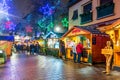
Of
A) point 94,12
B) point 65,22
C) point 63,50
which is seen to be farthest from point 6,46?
point 94,12

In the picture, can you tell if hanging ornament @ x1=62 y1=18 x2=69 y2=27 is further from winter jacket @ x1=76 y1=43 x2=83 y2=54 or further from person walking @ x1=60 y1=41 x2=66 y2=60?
winter jacket @ x1=76 y1=43 x2=83 y2=54

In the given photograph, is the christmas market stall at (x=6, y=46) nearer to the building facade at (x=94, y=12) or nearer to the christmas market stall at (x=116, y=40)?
the building facade at (x=94, y=12)

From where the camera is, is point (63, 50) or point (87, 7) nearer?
point (87, 7)

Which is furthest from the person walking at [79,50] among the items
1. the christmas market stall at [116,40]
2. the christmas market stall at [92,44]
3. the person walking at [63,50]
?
the christmas market stall at [116,40]

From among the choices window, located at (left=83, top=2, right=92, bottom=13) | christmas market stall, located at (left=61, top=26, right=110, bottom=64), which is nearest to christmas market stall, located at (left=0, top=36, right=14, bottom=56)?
window, located at (left=83, top=2, right=92, bottom=13)

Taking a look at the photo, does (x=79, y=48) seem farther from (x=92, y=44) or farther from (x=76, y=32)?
(x=76, y=32)

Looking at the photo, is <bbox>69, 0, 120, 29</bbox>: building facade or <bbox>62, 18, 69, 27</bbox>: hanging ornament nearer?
<bbox>69, 0, 120, 29</bbox>: building facade

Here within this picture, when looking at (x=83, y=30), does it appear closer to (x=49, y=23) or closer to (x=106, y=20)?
(x=106, y=20)

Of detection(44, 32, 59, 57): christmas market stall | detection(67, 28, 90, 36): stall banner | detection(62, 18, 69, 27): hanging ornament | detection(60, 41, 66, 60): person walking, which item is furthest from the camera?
detection(62, 18, 69, 27): hanging ornament

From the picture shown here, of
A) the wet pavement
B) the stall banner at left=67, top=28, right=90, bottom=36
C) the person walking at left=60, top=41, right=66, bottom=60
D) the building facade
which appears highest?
the building facade

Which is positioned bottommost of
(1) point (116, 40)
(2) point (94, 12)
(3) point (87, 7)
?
(1) point (116, 40)

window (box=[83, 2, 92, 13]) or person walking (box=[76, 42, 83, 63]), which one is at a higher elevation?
window (box=[83, 2, 92, 13])

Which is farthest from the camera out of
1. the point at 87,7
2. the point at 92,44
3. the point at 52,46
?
the point at 52,46

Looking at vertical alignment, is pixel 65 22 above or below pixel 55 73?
above
